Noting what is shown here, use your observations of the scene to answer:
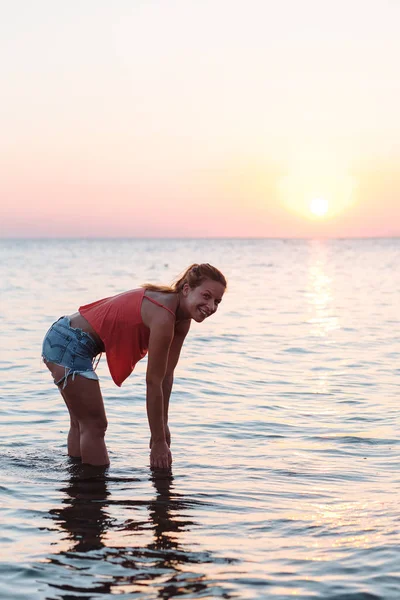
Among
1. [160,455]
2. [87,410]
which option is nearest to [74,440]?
[87,410]

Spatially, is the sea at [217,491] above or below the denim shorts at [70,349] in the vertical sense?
below

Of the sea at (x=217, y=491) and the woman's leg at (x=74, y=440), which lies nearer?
the sea at (x=217, y=491)

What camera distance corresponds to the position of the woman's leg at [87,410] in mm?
6074

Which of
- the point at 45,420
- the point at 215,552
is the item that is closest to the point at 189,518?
the point at 215,552

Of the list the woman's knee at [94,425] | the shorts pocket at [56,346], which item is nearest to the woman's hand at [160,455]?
the woman's knee at [94,425]

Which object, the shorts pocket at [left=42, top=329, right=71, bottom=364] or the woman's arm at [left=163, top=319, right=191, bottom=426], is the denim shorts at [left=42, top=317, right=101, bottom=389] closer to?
the shorts pocket at [left=42, top=329, right=71, bottom=364]

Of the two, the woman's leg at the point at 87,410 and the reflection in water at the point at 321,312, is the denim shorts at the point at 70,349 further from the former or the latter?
the reflection in water at the point at 321,312

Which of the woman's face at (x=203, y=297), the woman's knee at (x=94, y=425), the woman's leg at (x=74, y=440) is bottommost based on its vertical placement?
the woman's leg at (x=74, y=440)

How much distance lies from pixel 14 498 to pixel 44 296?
24.4 metres

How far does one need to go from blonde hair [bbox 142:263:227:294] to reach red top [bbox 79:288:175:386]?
0.17 meters

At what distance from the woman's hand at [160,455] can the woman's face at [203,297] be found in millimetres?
1060

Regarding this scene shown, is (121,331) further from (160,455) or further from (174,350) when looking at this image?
(160,455)

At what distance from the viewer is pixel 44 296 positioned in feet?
98.6

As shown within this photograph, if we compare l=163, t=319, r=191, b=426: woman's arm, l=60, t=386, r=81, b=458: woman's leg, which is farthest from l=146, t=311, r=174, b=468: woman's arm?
l=60, t=386, r=81, b=458: woman's leg
